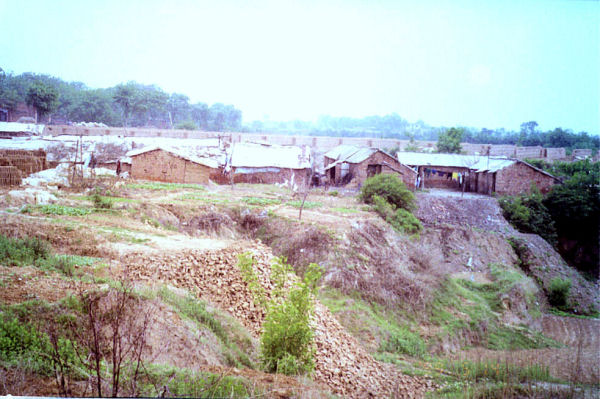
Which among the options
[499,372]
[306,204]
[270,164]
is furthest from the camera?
[270,164]

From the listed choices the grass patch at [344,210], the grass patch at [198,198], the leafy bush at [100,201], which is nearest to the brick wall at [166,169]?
the grass patch at [198,198]

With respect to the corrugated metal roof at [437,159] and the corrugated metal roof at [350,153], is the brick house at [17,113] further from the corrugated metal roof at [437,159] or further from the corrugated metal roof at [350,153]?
the corrugated metal roof at [437,159]

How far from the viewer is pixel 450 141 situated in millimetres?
8031

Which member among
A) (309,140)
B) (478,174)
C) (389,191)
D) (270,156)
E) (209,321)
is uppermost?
(309,140)

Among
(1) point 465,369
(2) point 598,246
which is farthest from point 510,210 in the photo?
(1) point 465,369

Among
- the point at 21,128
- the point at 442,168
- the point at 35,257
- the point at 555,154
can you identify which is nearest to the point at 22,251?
the point at 35,257

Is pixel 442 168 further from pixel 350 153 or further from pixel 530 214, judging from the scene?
pixel 350 153

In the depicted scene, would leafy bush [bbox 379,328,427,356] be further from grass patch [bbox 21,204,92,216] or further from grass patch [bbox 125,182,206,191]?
grass patch [bbox 21,204,92,216]

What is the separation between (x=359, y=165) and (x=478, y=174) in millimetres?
2598

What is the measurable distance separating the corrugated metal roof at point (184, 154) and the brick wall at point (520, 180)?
5.53 meters

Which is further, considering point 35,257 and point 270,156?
point 270,156

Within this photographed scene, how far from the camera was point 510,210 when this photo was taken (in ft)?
22.1

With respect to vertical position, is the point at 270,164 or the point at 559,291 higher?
the point at 270,164

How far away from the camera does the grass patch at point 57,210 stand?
5062 mm
